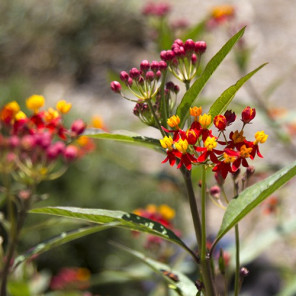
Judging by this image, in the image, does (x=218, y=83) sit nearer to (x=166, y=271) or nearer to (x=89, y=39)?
(x=89, y=39)

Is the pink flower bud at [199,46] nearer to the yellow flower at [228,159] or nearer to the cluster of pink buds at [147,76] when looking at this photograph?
the cluster of pink buds at [147,76]

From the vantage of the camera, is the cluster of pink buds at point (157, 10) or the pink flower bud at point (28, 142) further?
the cluster of pink buds at point (157, 10)

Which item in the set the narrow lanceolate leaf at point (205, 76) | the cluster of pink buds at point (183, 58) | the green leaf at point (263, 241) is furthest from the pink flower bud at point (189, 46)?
the green leaf at point (263, 241)

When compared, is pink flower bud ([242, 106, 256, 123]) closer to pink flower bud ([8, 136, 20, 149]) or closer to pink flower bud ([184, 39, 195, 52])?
pink flower bud ([184, 39, 195, 52])

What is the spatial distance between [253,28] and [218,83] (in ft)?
3.33

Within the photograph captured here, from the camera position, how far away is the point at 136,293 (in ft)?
8.73

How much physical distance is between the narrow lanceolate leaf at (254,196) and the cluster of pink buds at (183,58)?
7.4 inches

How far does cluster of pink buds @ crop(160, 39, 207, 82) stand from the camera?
77cm

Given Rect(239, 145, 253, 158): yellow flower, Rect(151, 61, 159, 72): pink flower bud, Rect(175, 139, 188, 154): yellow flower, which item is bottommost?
Rect(239, 145, 253, 158): yellow flower

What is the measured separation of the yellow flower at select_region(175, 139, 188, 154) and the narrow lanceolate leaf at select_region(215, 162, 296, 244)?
0.28 ft

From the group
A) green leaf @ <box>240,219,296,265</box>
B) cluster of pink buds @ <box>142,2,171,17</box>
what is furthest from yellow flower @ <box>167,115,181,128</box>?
cluster of pink buds @ <box>142,2,171,17</box>

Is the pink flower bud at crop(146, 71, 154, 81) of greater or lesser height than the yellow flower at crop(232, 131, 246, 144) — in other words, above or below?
above

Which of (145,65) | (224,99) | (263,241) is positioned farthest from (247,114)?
(263,241)

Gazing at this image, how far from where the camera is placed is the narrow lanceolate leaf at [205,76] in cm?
67
